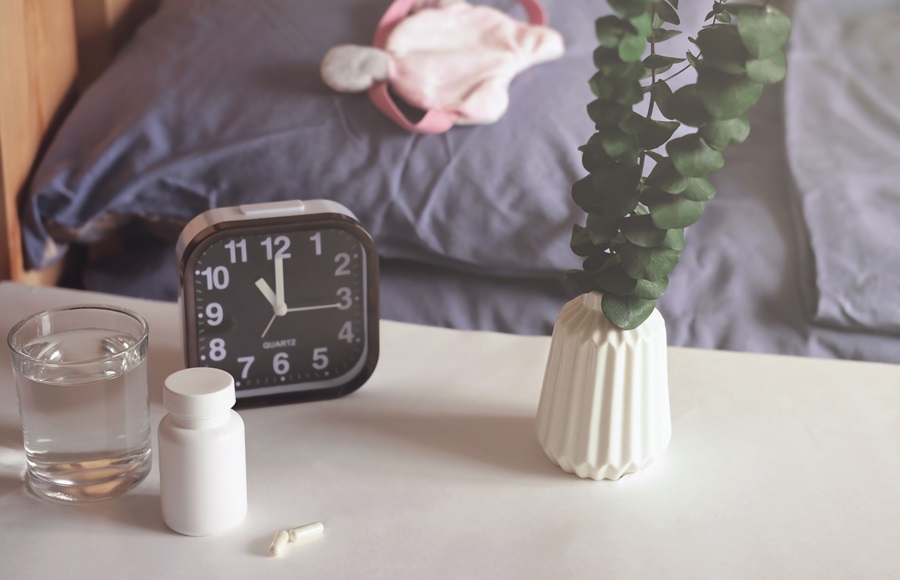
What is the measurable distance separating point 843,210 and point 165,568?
2.85 feet

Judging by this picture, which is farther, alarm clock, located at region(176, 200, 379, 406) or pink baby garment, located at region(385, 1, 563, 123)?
pink baby garment, located at region(385, 1, 563, 123)

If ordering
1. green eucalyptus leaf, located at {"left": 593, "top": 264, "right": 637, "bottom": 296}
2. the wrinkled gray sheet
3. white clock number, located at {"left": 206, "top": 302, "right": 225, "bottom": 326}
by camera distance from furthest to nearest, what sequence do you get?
1. the wrinkled gray sheet
2. white clock number, located at {"left": 206, "top": 302, "right": 225, "bottom": 326}
3. green eucalyptus leaf, located at {"left": 593, "top": 264, "right": 637, "bottom": 296}

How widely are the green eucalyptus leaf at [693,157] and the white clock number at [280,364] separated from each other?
0.36 metres

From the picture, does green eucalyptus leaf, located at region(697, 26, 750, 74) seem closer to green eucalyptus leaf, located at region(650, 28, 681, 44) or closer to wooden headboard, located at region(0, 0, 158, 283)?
green eucalyptus leaf, located at region(650, 28, 681, 44)

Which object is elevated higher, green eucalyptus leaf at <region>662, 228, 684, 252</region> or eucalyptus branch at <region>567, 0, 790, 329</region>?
eucalyptus branch at <region>567, 0, 790, 329</region>

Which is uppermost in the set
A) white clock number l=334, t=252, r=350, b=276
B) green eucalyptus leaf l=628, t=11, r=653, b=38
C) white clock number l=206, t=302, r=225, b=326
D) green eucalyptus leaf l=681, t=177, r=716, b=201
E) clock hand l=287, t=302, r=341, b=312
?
green eucalyptus leaf l=628, t=11, r=653, b=38

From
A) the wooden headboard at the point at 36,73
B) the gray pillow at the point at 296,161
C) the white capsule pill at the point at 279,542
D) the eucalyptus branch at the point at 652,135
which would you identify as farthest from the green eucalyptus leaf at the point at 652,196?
the wooden headboard at the point at 36,73

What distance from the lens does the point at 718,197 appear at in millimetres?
1227

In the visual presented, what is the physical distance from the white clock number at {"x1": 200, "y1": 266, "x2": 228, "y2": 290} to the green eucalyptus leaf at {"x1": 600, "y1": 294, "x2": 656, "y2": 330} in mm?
295

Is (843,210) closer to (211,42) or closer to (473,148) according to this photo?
(473,148)

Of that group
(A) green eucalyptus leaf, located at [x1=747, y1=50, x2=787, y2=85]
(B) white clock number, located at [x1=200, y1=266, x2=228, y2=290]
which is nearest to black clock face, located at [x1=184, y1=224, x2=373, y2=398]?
(B) white clock number, located at [x1=200, y1=266, x2=228, y2=290]

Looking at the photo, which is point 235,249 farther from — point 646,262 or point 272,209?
point 646,262

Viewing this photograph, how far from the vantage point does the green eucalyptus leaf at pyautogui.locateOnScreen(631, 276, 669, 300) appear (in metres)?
0.67

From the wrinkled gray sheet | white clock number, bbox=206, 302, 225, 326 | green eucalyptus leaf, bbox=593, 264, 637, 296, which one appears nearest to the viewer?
green eucalyptus leaf, bbox=593, 264, 637, 296
